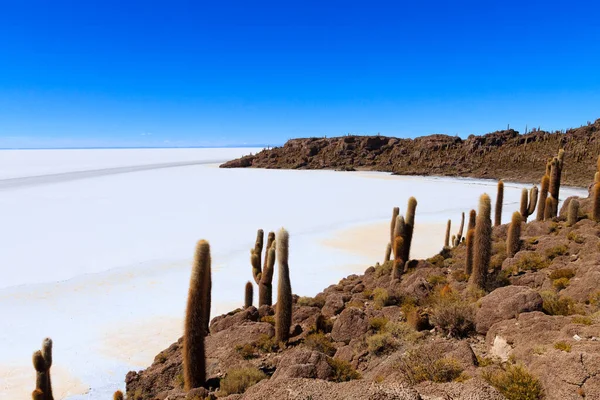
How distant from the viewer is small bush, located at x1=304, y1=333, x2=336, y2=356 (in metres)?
7.59

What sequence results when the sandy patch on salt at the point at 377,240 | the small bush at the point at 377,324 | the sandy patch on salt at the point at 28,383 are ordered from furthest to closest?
the sandy patch on salt at the point at 377,240 < the sandy patch on salt at the point at 28,383 < the small bush at the point at 377,324

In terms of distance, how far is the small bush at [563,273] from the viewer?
9.18m

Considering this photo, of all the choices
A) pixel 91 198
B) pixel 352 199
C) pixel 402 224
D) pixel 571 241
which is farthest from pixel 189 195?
pixel 571 241

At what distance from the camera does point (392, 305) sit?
31.6ft

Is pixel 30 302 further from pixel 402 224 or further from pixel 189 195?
pixel 189 195

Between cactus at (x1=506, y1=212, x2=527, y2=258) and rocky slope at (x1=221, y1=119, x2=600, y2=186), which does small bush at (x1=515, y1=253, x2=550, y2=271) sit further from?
rocky slope at (x1=221, y1=119, x2=600, y2=186)

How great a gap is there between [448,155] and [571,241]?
69.3 meters

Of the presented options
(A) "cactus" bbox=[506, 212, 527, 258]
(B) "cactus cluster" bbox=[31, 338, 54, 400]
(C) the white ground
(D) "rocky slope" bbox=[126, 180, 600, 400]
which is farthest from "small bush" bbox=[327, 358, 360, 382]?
(A) "cactus" bbox=[506, 212, 527, 258]

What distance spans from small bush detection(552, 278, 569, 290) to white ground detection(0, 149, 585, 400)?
772 centimetres

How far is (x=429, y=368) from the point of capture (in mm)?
4855

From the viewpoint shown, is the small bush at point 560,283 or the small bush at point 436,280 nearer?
the small bush at point 560,283

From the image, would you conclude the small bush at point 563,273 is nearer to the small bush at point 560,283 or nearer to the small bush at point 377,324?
the small bush at point 560,283

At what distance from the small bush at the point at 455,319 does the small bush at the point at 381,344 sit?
1014mm

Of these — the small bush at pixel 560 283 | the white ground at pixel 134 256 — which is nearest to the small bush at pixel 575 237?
the small bush at pixel 560 283
